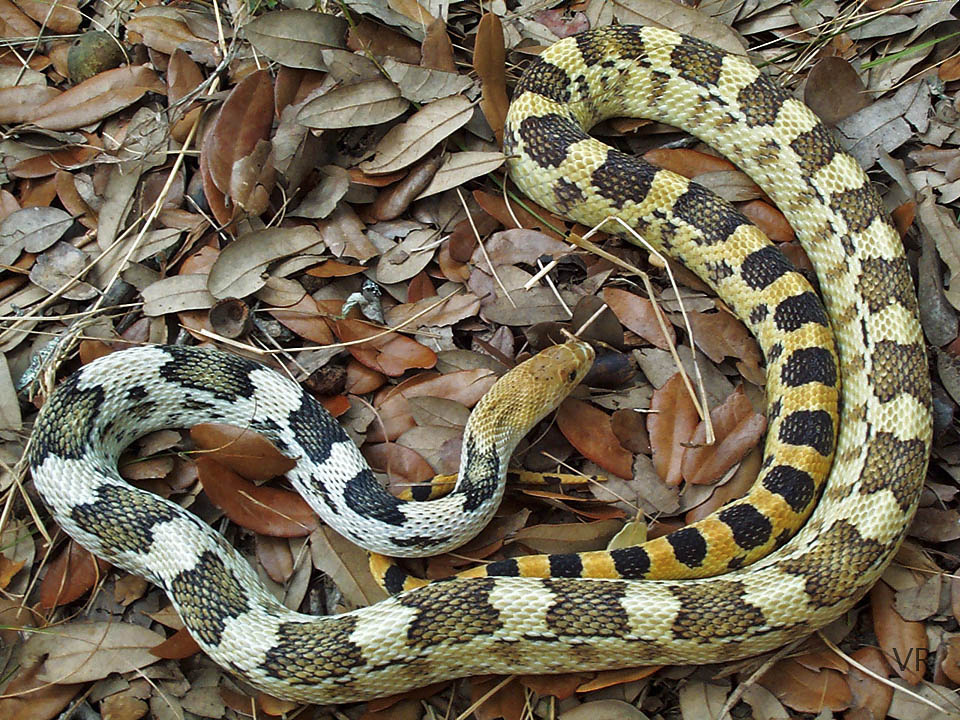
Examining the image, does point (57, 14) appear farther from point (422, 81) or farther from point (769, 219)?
point (769, 219)

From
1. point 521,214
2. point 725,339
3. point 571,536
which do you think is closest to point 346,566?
point 571,536

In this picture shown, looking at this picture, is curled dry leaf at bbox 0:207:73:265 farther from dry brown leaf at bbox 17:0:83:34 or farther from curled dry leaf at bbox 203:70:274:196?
dry brown leaf at bbox 17:0:83:34

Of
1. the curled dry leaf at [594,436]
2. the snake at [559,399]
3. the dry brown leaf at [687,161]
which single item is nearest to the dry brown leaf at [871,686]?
the snake at [559,399]

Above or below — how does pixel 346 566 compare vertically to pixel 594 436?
below

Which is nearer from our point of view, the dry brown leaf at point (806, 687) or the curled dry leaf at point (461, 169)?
the dry brown leaf at point (806, 687)

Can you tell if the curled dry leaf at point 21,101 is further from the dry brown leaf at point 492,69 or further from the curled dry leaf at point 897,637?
the curled dry leaf at point 897,637

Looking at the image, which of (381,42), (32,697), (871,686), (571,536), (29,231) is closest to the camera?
(871,686)

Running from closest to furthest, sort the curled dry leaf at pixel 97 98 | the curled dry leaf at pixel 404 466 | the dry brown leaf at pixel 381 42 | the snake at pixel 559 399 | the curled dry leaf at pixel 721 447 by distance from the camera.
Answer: the snake at pixel 559 399
the curled dry leaf at pixel 721 447
the curled dry leaf at pixel 404 466
the dry brown leaf at pixel 381 42
the curled dry leaf at pixel 97 98
